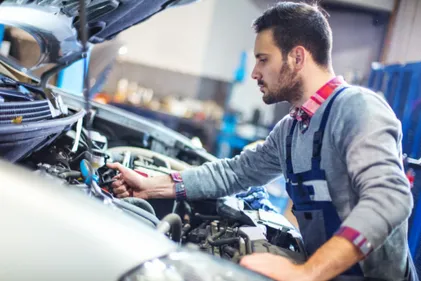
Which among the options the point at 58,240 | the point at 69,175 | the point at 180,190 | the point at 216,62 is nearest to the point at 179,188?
the point at 180,190

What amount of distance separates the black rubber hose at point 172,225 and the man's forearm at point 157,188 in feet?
1.80

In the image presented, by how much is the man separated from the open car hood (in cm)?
54

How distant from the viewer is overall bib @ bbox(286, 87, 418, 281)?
1216 mm

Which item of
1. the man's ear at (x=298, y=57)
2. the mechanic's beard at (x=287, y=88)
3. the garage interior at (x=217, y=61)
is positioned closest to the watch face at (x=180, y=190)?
the mechanic's beard at (x=287, y=88)

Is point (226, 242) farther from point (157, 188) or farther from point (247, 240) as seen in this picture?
point (157, 188)

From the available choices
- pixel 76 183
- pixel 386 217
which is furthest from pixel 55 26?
pixel 386 217

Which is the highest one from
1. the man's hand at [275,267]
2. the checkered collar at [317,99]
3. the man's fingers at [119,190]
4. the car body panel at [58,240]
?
the checkered collar at [317,99]

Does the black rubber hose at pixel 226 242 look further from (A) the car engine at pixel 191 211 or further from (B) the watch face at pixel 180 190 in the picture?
(B) the watch face at pixel 180 190

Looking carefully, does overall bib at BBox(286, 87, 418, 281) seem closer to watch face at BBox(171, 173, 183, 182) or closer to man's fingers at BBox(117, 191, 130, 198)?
watch face at BBox(171, 173, 183, 182)

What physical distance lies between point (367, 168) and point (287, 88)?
0.43 metres

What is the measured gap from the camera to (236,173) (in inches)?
64.9

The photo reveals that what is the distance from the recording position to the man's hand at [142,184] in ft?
5.26

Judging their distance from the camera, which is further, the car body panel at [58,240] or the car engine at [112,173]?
the car engine at [112,173]

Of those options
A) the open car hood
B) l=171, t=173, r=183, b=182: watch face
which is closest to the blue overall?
l=171, t=173, r=183, b=182: watch face
